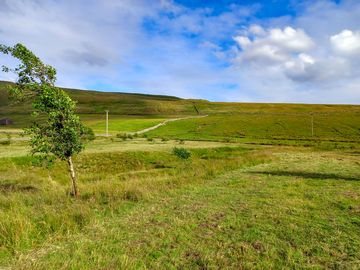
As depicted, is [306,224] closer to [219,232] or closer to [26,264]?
[219,232]

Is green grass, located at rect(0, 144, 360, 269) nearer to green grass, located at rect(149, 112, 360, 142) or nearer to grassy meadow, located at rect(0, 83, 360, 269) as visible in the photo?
grassy meadow, located at rect(0, 83, 360, 269)

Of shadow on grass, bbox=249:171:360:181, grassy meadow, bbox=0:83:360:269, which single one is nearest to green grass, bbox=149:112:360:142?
A: shadow on grass, bbox=249:171:360:181

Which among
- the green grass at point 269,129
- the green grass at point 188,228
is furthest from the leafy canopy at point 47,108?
the green grass at point 269,129

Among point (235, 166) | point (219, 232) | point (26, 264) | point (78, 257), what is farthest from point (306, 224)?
point (235, 166)

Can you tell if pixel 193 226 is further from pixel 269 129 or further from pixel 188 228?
pixel 269 129

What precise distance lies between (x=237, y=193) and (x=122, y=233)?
6852mm

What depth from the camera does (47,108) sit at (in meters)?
14.6

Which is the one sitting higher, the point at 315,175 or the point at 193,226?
the point at 193,226

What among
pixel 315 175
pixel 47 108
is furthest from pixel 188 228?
pixel 315 175

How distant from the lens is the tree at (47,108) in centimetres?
1402

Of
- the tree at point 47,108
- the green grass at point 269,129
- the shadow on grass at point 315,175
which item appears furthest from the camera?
the green grass at point 269,129

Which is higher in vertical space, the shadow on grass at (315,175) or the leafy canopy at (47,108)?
the leafy canopy at (47,108)

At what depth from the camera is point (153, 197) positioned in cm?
1378

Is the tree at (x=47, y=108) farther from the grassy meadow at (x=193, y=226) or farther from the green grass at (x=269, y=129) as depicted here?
the green grass at (x=269, y=129)
